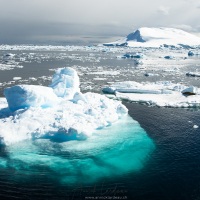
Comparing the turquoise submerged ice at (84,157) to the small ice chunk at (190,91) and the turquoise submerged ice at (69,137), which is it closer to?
the turquoise submerged ice at (69,137)

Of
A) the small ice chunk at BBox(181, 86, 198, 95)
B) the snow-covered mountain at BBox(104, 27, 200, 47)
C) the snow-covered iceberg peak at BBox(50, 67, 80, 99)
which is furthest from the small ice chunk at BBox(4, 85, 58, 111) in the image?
the snow-covered mountain at BBox(104, 27, 200, 47)

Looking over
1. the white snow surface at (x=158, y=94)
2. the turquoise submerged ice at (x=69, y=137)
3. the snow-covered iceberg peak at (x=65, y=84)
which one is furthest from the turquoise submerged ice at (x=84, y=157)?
the white snow surface at (x=158, y=94)

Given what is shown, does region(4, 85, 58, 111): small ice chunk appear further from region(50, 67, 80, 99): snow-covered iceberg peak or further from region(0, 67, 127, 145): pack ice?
region(50, 67, 80, 99): snow-covered iceberg peak

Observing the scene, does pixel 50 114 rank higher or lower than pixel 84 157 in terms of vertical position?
higher

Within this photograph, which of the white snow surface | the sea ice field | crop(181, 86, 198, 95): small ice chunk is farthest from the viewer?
crop(181, 86, 198, 95): small ice chunk

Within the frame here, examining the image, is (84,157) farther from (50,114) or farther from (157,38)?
(157,38)

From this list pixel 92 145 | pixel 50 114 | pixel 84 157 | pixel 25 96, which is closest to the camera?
pixel 84 157

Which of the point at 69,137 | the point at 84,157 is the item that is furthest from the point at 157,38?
the point at 84,157
